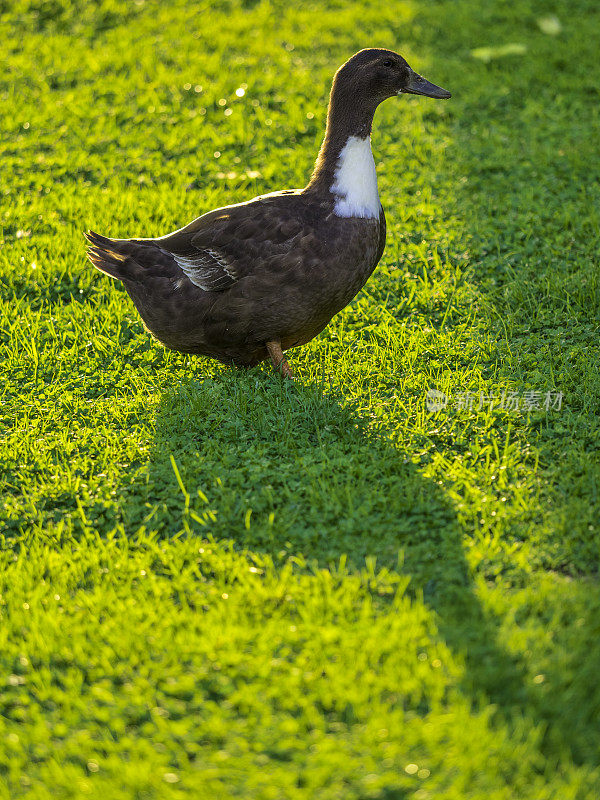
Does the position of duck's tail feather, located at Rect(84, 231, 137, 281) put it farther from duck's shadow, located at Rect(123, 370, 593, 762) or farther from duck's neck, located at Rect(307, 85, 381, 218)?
duck's neck, located at Rect(307, 85, 381, 218)

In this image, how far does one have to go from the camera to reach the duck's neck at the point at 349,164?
5152 millimetres

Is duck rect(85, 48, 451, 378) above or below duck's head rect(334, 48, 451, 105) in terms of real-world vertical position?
below

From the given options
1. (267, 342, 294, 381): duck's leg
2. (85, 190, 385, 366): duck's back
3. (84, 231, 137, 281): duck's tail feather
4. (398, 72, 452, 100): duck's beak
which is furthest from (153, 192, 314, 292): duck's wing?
(398, 72, 452, 100): duck's beak

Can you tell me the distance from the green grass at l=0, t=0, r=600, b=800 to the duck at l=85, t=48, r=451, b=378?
369 mm

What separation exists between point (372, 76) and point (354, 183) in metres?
0.64

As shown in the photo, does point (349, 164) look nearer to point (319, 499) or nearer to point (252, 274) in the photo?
point (252, 274)

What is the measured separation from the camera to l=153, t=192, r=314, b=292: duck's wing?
5.11 m

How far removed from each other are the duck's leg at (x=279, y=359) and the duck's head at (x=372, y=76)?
4.73ft

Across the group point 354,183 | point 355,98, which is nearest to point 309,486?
point 354,183

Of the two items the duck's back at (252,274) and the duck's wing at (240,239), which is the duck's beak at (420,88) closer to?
the duck's back at (252,274)

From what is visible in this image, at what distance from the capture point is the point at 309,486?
4.55m

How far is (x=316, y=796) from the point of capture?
304cm

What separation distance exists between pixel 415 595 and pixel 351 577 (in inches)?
10.9

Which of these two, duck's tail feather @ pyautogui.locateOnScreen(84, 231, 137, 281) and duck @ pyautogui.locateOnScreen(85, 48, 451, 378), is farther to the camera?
duck's tail feather @ pyautogui.locateOnScreen(84, 231, 137, 281)
